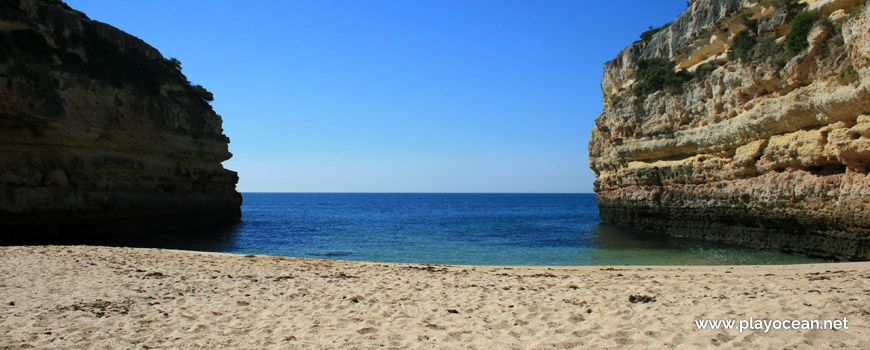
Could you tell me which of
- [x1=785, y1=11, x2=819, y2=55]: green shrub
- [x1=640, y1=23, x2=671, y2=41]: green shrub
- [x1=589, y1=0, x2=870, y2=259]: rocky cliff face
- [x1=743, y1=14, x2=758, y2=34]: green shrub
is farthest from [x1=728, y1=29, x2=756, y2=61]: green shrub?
[x1=640, y1=23, x2=671, y2=41]: green shrub

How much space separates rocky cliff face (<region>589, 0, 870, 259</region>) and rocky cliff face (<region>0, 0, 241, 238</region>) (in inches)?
1083

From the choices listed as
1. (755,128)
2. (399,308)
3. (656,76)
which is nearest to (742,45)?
(755,128)

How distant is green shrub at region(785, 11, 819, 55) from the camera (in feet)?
50.3

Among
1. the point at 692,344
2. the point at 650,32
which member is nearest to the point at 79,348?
the point at 692,344

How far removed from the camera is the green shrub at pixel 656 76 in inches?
922

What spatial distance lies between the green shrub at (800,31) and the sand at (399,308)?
10.2m

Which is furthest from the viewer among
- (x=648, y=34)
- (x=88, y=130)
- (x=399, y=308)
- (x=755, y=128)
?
(x=648, y=34)

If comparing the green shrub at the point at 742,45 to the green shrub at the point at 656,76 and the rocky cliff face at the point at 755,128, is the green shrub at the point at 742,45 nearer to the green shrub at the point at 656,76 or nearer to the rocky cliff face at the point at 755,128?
the rocky cliff face at the point at 755,128

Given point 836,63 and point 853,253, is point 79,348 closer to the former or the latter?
point 853,253

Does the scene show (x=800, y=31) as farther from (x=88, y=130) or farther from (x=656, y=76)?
(x=88, y=130)

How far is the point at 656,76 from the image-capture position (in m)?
25.4

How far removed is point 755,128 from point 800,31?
3.77m

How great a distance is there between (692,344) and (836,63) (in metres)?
14.8

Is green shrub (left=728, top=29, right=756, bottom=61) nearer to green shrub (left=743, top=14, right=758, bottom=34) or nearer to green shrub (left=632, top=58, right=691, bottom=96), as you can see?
green shrub (left=743, top=14, right=758, bottom=34)
